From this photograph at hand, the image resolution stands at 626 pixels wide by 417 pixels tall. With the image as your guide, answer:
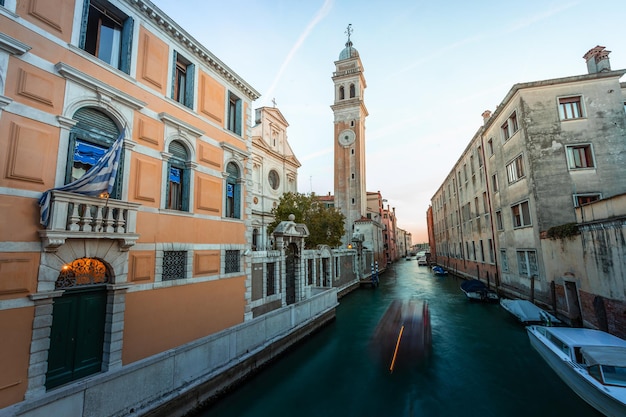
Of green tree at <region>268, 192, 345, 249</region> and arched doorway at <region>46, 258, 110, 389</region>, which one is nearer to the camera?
arched doorway at <region>46, 258, 110, 389</region>

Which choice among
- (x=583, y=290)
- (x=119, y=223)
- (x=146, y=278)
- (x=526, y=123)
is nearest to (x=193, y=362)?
(x=146, y=278)

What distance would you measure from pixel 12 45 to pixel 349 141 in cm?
4016

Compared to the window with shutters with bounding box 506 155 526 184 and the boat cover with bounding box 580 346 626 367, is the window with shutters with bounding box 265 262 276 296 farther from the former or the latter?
the window with shutters with bounding box 506 155 526 184

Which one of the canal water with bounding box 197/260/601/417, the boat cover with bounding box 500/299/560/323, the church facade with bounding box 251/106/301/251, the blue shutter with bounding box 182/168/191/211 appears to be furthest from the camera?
the church facade with bounding box 251/106/301/251

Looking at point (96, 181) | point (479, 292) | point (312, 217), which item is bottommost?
point (479, 292)

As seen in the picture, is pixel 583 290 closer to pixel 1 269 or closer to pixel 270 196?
pixel 1 269

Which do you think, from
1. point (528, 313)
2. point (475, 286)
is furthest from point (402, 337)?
point (475, 286)

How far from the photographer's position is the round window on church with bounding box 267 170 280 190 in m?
30.3

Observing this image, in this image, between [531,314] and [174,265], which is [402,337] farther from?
[174,265]

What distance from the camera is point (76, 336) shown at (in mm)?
6812

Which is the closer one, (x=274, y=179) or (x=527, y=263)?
(x=527, y=263)

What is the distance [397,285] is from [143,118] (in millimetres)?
29911

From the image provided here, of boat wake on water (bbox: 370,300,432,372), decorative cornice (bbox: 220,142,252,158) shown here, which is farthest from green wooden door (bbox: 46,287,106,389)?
boat wake on water (bbox: 370,300,432,372)

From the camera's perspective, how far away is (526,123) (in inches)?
639
